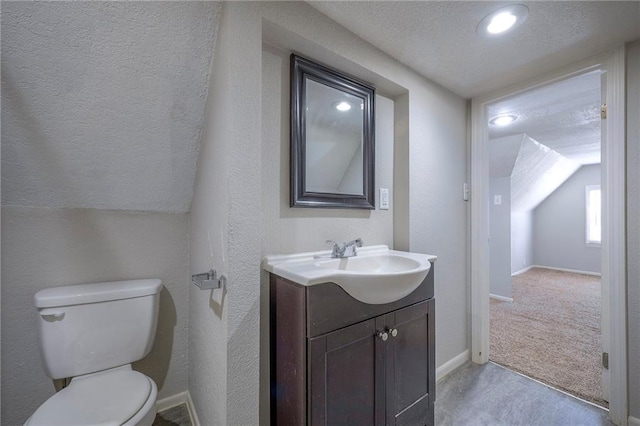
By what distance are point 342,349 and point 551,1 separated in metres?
1.68

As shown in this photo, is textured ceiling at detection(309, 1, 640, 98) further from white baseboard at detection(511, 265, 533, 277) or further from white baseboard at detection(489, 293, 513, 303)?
white baseboard at detection(511, 265, 533, 277)

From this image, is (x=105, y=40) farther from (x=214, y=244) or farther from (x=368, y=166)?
(x=368, y=166)

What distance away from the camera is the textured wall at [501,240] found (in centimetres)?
340

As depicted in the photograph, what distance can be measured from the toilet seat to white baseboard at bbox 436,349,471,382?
1697mm

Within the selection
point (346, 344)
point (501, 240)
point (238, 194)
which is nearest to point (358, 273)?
point (346, 344)

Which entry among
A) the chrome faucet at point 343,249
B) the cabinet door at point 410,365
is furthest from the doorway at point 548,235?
the chrome faucet at point 343,249

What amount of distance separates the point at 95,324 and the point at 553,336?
136 inches

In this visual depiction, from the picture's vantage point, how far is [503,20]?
127 cm

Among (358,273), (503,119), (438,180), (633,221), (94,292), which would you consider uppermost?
(503,119)

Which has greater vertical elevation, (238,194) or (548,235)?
(238,194)

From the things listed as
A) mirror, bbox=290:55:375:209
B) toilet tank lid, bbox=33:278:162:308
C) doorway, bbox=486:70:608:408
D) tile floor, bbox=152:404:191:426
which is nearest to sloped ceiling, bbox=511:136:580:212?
doorway, bbox=486:70:608:408

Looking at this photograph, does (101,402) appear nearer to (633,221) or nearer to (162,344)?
(162,344)

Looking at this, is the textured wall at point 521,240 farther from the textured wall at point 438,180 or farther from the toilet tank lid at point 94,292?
the toilet tank lid at point 94,292

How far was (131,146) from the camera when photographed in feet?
4.15
